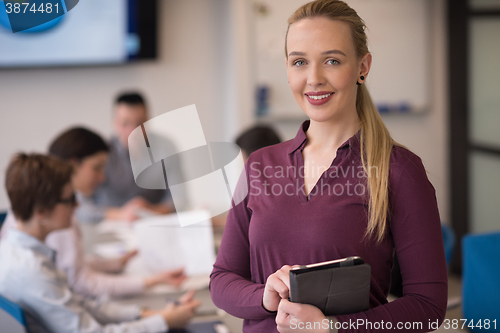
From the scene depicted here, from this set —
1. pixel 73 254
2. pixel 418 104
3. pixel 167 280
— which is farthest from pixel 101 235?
pixel 418 104

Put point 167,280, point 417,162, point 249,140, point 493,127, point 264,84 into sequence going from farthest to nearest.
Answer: point 264,84
point 493,127
point 249,140
point 167,280
point 417,162

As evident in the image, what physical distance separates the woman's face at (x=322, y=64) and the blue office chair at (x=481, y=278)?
1.17m

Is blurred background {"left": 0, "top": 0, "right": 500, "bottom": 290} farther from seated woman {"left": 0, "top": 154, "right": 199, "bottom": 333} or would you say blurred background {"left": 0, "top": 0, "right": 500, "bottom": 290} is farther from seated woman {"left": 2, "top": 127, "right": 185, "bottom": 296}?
seated woman {"left": 0, "top": 154, "right": 199, "bottom": 333}

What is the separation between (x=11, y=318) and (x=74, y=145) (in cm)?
106

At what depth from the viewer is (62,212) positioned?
4.80 feet

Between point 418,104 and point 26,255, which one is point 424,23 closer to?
point 418,104

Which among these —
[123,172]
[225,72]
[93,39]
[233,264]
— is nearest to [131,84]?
[93,39]

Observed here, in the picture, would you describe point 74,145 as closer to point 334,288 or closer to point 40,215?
point 40,215

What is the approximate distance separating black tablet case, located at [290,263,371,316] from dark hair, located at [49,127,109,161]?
1708 mm

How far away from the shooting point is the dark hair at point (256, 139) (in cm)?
188

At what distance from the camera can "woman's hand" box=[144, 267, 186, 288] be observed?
66.1 inches

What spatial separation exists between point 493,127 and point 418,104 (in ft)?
1.81

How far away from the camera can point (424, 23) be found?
3221 millimetres

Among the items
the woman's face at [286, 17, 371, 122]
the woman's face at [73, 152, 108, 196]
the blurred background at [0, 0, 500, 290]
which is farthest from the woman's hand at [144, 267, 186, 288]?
the blurred background at [0, 0, 500, 290]
